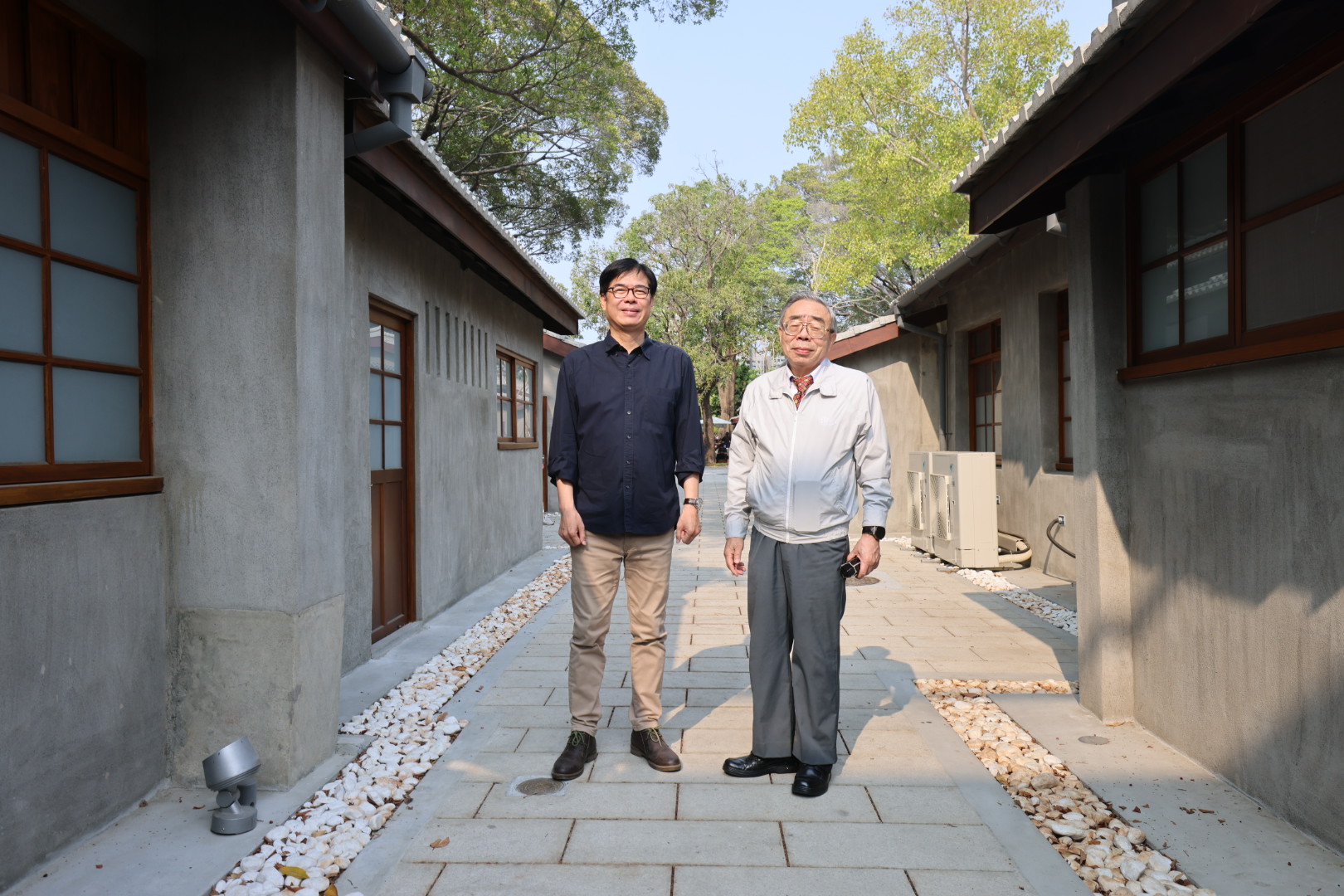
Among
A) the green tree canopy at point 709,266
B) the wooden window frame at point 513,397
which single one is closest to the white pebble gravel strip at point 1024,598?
the wooden window frame at point 513,397

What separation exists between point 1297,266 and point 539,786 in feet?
10.6

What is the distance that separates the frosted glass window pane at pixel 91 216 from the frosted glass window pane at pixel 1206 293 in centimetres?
410

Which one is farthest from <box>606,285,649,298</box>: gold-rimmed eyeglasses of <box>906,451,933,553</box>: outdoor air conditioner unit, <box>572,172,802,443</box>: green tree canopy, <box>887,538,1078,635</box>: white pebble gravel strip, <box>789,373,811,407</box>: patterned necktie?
<box>572,172,802,443</box>: green tree canopy

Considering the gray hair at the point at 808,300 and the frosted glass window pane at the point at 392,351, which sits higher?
the frosted glass window pane at the point at 392,351

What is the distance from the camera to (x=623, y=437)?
11.6 ft

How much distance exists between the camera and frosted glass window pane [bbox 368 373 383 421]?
563 centimetres

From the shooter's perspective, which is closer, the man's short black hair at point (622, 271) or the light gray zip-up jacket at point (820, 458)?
the light gray zip-up jacket at point (820, 458)

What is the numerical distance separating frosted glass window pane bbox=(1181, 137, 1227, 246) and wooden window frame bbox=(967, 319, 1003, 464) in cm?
542

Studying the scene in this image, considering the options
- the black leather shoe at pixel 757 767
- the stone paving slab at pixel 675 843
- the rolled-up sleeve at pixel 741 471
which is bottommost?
the stone paving slab at pixel 675 843

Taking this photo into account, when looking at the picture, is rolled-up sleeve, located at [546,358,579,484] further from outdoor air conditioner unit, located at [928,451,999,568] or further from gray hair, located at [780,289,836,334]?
A: outdoor air conditioner unit, located at [928,451,999,568]

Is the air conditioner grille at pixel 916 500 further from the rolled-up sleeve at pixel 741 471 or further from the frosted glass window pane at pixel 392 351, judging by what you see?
the rolled-up sleeve at pixel 741 471

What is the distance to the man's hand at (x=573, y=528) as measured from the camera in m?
3.49

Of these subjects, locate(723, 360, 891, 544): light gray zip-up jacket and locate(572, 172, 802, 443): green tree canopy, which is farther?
locate(572, 172, 802, 443): green tree canopy

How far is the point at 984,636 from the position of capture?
19.6 ft
